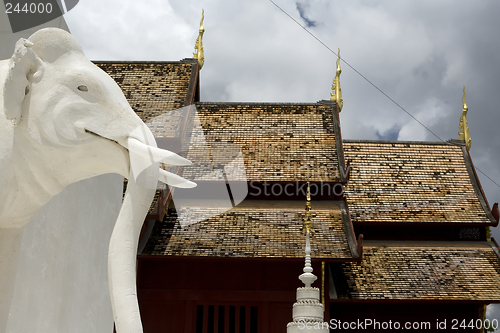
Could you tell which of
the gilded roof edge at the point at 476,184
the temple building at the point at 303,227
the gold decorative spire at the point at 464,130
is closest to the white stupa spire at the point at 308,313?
the temple building at the point at 303,227

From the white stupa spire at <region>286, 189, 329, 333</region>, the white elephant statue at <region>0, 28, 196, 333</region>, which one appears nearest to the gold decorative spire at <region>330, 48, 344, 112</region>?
the white stupa spire at <region>286, 189, 329, 333</region>

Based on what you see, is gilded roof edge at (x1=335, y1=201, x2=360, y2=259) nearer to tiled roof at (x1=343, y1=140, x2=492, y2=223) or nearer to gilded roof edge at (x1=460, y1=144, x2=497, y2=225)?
tiled roof at (x1=343, y1=140, x2=492, y2=223)

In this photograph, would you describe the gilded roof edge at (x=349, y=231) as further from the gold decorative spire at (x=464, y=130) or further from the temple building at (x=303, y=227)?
the gold decorative spire at (x=464, y=130)

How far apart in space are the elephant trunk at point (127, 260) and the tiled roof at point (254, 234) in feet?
25.6

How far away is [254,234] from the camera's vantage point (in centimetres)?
1043

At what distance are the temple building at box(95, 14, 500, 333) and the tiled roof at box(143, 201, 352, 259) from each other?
34 millimetres

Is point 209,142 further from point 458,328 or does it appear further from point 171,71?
point 458,328

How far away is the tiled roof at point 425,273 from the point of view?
1055 centimetres

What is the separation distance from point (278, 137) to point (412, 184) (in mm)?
3607

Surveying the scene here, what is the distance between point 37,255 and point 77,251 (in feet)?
2.13

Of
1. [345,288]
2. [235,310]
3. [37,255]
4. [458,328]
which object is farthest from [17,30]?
[458,328]

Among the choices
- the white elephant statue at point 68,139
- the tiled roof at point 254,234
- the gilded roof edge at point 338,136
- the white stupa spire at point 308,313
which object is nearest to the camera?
the white elephant statue at point 68,139

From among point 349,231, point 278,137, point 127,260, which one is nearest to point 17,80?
point 127,260

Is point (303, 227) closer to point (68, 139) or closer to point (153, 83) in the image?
point (153, 83)
